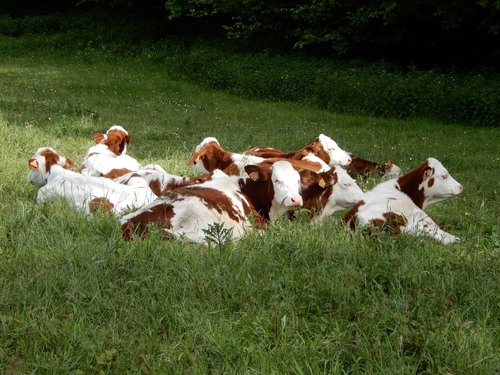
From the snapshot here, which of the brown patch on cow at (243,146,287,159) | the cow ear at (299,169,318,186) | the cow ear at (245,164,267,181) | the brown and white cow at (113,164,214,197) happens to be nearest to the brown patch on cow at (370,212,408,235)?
the cow ear at (299,169,318,186)

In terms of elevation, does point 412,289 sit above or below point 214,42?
above

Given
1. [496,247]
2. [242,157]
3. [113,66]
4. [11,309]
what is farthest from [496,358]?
[113,66]

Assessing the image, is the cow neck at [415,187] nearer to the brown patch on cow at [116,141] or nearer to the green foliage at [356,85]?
the brown patch on cow at [116,141]

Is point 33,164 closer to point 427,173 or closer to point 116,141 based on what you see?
point 116,141

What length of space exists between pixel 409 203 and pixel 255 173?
51.8 inches

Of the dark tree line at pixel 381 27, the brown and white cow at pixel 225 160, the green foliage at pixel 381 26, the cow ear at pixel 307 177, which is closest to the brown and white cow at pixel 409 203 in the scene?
the cow ear at pixel 307 177

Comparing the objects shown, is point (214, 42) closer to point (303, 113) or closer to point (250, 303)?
point (303, 113)

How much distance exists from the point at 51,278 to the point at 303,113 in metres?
12.5

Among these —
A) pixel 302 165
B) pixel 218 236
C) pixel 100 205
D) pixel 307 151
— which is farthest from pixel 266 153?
pixel 218 236

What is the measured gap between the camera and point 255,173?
647 centimetres

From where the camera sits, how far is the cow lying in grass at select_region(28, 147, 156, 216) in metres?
6.64

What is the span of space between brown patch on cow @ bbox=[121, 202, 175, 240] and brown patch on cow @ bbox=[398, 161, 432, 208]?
219 cm

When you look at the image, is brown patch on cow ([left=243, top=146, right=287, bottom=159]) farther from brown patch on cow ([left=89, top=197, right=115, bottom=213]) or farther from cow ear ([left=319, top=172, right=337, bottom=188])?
brown patch on cow ([left=89, top=197, right=115, bottom=213])

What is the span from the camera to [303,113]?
16.8 meters
